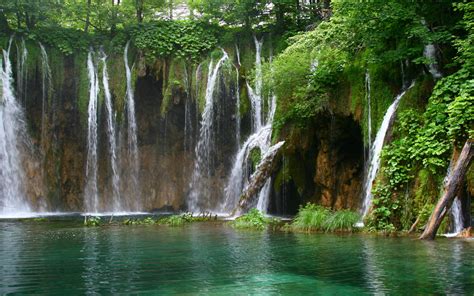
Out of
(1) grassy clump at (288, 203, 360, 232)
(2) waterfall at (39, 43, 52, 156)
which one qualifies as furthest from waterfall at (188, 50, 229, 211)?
(1) grassy clump at (288, 203, 360, 232)

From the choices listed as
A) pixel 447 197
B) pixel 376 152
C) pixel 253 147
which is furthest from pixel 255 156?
pixel 447 197

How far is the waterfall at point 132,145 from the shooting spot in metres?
27.6

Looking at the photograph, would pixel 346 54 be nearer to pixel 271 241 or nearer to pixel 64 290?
pixel 271 241

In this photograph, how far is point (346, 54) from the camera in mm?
18297

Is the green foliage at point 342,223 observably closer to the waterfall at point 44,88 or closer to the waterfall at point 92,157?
the waterfall at point 92,157

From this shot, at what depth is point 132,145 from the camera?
1086 inches

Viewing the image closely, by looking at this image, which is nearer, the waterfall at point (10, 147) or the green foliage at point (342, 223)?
the green foliage at point (342, 223)

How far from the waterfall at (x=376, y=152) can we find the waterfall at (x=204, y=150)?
12.4 meters

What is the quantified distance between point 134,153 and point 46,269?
19.3m

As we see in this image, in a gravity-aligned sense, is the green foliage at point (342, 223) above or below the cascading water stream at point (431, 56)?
below

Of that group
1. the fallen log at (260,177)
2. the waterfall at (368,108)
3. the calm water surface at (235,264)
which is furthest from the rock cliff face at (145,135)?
the calm water surface at (235,264)

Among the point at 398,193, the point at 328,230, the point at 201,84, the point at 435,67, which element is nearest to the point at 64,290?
the point at 328,230

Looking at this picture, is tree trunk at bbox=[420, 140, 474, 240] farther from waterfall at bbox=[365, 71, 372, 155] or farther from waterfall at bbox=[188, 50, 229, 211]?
waterfall at bbox=[188, 50, 229, 211]

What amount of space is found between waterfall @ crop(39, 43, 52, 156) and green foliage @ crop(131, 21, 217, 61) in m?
4.64
